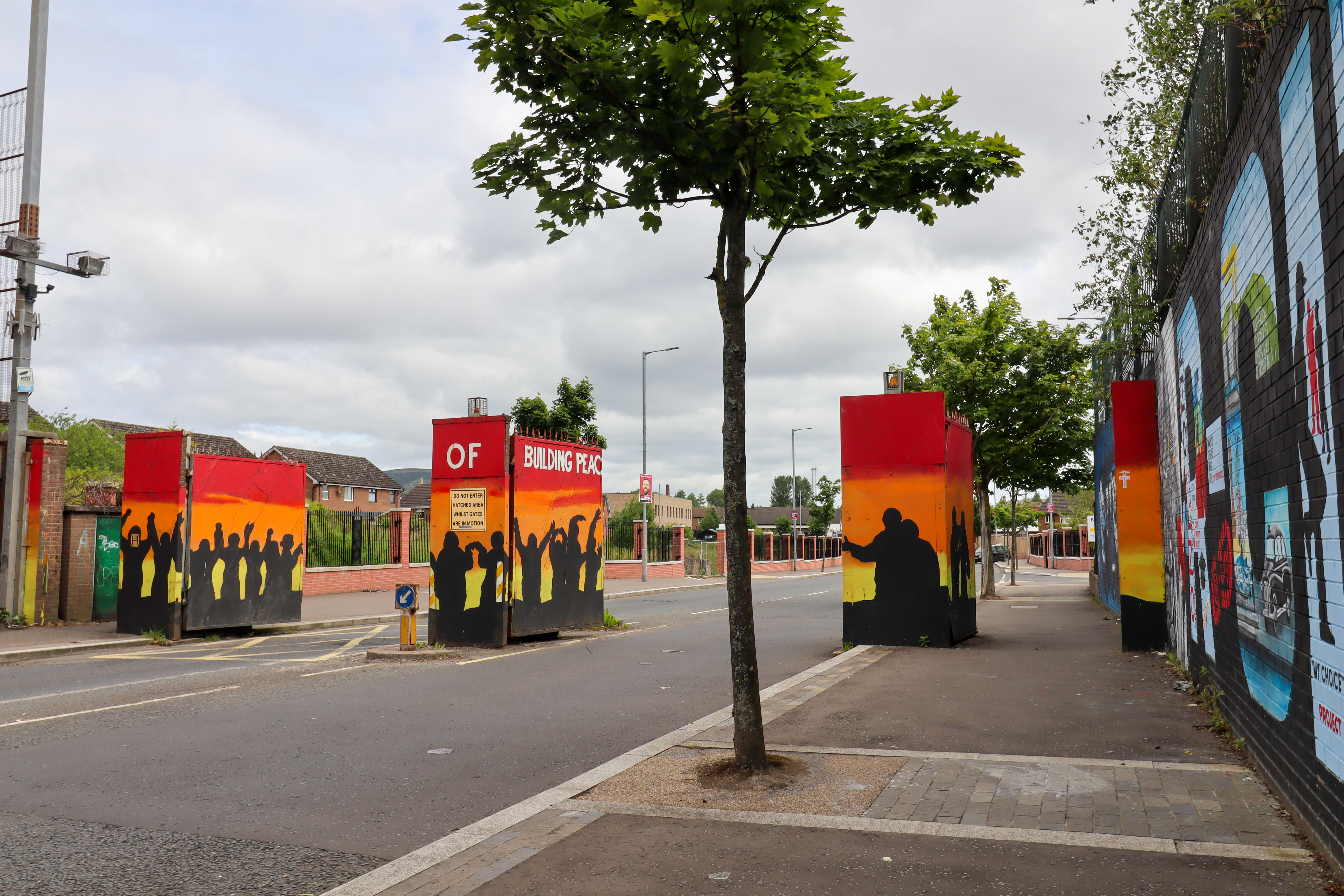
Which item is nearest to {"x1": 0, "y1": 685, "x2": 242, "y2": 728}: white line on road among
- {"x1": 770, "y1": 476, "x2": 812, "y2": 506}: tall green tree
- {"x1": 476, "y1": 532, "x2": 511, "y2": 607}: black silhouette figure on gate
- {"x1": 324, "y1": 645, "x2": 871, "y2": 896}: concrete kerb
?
{"x1": 476, "y1": 532, "x2": 511, "y2": 607}: black silhouette figure on gate

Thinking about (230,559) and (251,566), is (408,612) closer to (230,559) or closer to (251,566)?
(230,559)

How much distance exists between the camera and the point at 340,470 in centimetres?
7794

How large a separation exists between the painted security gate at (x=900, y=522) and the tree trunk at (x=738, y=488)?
725cm

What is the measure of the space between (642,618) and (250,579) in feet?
25.4

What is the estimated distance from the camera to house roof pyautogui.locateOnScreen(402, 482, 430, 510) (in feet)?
322

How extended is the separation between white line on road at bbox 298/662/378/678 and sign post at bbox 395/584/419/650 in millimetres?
847

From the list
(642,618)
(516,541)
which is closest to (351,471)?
(642,618)

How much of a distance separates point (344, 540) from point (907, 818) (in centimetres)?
2533

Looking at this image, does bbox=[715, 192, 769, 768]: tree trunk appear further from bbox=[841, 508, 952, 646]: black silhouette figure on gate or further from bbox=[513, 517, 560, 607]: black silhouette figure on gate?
bbox=[513, 517, 560, 607]: black silhouette figure on gate

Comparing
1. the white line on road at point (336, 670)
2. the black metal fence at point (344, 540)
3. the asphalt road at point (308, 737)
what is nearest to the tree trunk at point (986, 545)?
the asphalt road at point (308, 737)

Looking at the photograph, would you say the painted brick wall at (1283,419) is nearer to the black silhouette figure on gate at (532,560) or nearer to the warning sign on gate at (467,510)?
the black silhouette figure on gate at (532,560)

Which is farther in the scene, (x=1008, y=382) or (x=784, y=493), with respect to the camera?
(x=784, y=493)

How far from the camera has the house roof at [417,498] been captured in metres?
98.2

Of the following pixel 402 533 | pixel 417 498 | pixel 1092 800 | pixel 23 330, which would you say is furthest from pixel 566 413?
pixel 417 498
